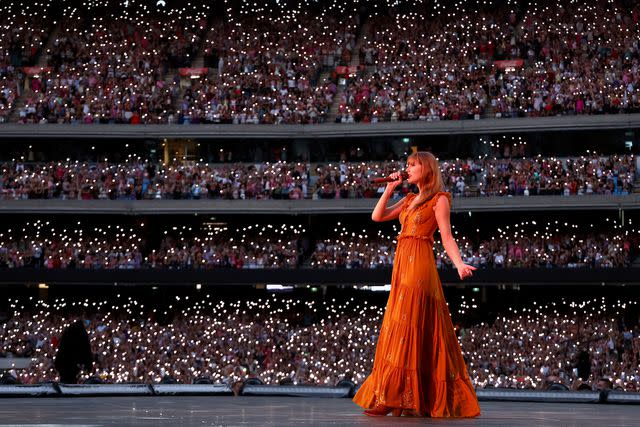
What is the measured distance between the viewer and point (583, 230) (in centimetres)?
4197

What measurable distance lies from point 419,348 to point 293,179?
33.3 m

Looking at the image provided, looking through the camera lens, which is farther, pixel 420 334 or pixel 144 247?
pixel 144 247

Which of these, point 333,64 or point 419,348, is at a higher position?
point 333,64

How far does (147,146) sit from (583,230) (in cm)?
1778

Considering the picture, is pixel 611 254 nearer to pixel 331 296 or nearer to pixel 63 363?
pixel 331 296

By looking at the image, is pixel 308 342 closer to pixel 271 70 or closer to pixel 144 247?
pixel 144 247

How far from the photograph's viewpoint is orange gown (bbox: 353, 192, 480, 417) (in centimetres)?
967

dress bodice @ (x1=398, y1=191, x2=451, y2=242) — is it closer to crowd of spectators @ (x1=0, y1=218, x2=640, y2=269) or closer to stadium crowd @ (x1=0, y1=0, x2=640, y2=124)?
crowd of spectators @ (x1=0, y1=218, x2=640, y2=269)

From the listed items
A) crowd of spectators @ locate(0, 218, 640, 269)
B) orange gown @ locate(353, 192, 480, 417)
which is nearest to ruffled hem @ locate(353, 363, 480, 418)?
orange gown @ locate(353, 192, 480, 417)

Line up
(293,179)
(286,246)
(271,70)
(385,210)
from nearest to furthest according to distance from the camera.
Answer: (385,210) → (286,246) → (293,179) → (271,70)

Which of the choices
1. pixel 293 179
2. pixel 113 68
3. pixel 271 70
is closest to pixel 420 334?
pixel 293 179

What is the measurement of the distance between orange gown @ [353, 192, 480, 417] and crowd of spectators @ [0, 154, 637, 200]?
104 ft

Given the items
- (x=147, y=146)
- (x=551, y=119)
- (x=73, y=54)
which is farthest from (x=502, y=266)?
(x=73, y=54)

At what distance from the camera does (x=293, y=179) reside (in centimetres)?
4294
